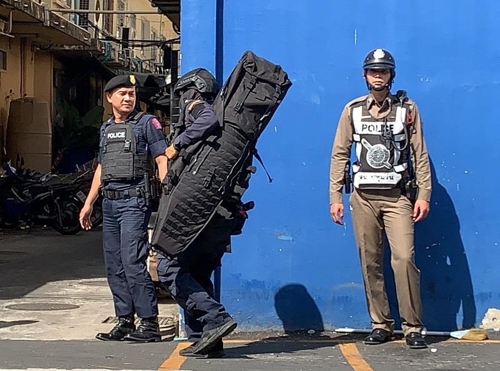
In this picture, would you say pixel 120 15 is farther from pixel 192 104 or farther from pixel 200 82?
pixel 192 104

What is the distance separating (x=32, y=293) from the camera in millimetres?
9305

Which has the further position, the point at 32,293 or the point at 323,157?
the point at 32,293

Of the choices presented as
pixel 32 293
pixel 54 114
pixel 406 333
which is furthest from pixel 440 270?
pixel 54 114

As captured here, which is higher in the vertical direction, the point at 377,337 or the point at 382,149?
the point at 382,149

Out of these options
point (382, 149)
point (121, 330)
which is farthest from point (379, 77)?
point (121, 330)

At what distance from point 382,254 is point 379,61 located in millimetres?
1334

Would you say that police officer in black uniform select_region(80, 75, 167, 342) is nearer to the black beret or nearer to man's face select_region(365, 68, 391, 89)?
the black beret

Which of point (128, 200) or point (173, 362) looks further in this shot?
point (128, 200)

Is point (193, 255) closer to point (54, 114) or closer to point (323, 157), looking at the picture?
point (323, 157)

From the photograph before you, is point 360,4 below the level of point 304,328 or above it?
above

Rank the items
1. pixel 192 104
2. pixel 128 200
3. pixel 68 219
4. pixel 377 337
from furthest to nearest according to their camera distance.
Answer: pixel 68 219 → pixel 128 200 → pixel 377 337 → pixel 192 104

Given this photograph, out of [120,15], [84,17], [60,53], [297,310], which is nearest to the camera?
[297,310]

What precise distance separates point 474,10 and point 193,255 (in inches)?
106

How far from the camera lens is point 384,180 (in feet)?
20.3
